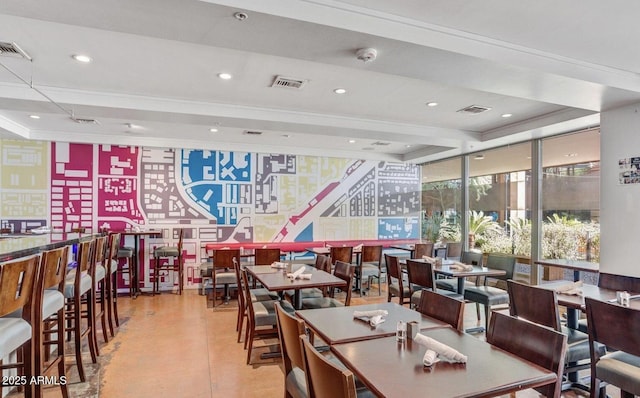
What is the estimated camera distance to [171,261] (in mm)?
7090

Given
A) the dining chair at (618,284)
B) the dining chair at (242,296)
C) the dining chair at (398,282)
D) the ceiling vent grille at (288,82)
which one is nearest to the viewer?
the dining chair at (618,284)

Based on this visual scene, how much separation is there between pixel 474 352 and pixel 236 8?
2358 millimetres

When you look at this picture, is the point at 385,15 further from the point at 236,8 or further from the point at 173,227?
the point at 173,227

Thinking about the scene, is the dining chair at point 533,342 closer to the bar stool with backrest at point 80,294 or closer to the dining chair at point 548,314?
the dining chair at point 548,314

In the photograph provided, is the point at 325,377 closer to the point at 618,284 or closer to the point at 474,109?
the point at 618,284

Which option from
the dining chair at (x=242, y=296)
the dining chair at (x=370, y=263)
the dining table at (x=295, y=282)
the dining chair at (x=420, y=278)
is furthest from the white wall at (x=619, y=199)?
the dining chair at (x=242, y=296)

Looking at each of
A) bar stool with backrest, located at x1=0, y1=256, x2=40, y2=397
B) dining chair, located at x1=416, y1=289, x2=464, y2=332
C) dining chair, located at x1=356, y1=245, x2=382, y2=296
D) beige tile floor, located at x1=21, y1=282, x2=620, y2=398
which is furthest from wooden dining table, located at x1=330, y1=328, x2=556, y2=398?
dining chair, located at x1=356, y1=245, x2=382, y2=296

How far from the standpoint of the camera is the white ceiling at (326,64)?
7.97 feet

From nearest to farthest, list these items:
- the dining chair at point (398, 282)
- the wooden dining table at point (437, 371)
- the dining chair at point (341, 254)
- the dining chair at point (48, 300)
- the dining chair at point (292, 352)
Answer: the wooden dining table at point (437, 371), the dining chair at point (292, 352), the dining chair at point (48, 300), the dining chair at point (398, 282), the dining chair at point (341, 254)

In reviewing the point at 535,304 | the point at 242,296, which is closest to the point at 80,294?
the point at 242,296

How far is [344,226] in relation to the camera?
8328 millimetres

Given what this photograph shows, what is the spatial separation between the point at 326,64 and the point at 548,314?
2.75m

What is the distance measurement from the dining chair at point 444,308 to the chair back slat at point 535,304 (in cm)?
84

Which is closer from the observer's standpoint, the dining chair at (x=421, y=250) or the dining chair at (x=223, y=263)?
the dining chair at (x=223, y=263)
